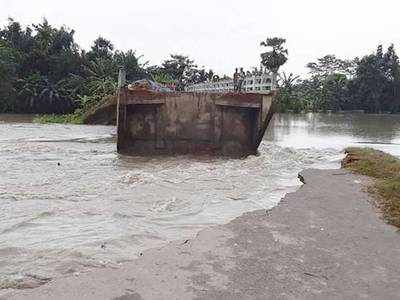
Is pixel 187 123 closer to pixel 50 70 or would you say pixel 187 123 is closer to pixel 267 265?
pixel 267 265

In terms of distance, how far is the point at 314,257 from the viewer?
14.6 feet

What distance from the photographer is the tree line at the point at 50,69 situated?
115ft

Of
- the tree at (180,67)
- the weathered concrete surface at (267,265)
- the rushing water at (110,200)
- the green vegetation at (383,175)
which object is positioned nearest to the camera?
the weathered concrete surface at (267,265)

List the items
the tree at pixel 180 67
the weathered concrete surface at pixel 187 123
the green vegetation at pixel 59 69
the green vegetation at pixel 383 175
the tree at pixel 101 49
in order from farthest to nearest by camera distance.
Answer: the tree at pixel 180 67
the tree at pixel 101 49
the green vegetation at pixel 59 69
the weathered concrete surface at pixel 187 123
the green vegetation at pixel 383 175

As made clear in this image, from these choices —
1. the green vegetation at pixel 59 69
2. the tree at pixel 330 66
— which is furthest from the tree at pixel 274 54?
the tree at pixel 330 66

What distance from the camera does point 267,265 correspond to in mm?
4211

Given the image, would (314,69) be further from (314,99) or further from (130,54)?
(130,54)

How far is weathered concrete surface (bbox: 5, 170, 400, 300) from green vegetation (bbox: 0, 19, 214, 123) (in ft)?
95.2

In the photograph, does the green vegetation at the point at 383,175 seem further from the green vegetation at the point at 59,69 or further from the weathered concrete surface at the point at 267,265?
the green vegetation at the point at 59,69

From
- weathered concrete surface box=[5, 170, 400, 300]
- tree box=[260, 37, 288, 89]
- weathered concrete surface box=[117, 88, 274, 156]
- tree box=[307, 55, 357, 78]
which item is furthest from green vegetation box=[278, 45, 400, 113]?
weathered concrete surface box=[5, 170, 400, 300]

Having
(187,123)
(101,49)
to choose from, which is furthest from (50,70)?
(187,123)

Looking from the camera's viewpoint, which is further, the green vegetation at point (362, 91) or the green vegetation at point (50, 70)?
the green vegetation at point (362, 91)

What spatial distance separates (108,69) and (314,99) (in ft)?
99.1

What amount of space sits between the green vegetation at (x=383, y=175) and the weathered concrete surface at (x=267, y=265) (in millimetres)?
397
